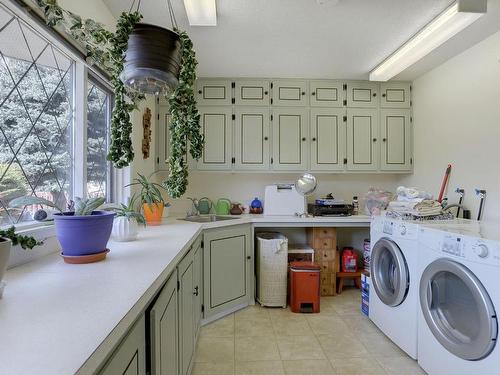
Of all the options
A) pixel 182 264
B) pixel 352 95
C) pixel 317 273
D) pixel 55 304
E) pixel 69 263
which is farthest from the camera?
pixel 352 95

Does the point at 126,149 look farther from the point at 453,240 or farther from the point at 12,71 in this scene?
the point at 453,240

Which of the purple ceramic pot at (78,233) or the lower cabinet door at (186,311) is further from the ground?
the purple ceramic pot at (78,233)

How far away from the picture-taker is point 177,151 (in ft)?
4.12

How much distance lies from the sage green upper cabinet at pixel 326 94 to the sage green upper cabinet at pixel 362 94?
0.32 feet

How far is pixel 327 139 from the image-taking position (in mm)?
3191

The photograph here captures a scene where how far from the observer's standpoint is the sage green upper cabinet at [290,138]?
314cm

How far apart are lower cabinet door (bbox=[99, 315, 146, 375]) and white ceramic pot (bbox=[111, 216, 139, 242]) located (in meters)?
0.76

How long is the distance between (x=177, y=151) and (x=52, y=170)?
0.80 metres

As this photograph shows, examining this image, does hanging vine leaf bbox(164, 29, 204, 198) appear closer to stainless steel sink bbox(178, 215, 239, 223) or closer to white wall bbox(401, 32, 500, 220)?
stainless steel sink bbox(178, 215, 239, 223)

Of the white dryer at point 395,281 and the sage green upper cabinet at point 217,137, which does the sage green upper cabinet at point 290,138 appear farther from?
the white dryer at point 395,281

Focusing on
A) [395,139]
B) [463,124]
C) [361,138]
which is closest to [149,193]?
[361,138]

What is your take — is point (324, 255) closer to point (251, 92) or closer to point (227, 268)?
point (227, 268)

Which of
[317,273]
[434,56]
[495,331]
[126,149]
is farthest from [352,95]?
[126,149]

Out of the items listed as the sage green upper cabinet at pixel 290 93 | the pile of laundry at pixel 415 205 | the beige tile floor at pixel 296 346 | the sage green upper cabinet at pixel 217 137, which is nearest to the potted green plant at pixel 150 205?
the sage green upper cabinet at pixel 217 137
